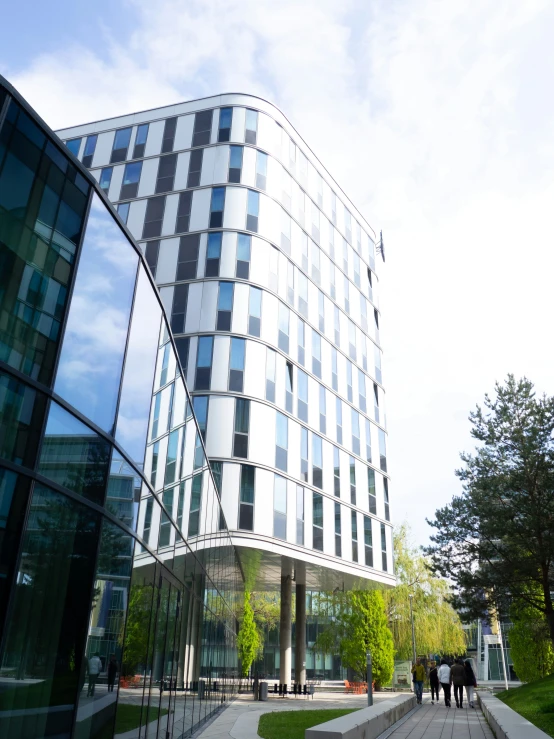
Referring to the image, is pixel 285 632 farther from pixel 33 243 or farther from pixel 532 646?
pixel 33 243

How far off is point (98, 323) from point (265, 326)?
2468 centimetres

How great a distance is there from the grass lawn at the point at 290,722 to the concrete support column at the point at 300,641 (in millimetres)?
13305

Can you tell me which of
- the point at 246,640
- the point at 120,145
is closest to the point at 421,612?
the point at 246,640

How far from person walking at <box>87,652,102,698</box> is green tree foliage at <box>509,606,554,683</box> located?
103ft

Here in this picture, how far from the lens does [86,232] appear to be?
6625mm

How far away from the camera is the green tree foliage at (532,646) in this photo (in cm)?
3338

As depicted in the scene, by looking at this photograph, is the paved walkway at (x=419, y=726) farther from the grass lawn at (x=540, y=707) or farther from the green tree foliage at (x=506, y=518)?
the green tree foliage at (x=506, y=518)

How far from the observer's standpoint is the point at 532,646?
3409 cm

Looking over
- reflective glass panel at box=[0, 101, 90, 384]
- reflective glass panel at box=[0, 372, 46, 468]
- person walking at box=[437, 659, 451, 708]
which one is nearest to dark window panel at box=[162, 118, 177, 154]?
person walking at box=[437, 659, 451, 708]

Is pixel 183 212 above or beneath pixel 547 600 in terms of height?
above

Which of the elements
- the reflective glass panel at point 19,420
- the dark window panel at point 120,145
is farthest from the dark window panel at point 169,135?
the reflective glass panel at point 19,420

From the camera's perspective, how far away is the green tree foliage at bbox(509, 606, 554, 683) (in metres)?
33.4

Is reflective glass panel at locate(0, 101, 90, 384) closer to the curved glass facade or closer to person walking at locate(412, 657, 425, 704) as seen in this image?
the curved glass facade

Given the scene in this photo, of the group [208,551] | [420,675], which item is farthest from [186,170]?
[420,675]
